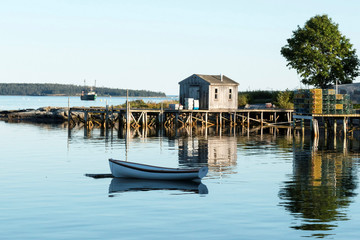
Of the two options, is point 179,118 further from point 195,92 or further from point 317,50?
point 317,50

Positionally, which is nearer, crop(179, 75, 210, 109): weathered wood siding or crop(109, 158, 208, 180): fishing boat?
crop(109, 158, 208, 180): fishing boat

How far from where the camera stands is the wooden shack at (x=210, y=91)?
6656 centimetres

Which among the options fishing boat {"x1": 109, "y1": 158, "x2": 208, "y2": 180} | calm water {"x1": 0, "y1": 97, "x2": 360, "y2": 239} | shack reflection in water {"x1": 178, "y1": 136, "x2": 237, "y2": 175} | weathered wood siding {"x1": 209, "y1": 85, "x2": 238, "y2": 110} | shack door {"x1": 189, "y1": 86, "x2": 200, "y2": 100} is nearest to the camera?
calm water {"x1": 0, "y1": 97, "x2": 360, "y2": 239}

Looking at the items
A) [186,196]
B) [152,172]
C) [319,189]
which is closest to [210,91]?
[152,172]

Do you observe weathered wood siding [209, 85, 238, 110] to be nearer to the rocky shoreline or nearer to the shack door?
the shack door

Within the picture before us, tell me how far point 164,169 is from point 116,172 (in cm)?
289

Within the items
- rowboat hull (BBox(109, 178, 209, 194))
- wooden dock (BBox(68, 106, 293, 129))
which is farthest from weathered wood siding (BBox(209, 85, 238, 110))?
rowboat hull (BBox(109, 178, 209, 194))

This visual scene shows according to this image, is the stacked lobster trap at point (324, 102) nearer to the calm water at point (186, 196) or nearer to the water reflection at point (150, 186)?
the calm water at point (186, 196)

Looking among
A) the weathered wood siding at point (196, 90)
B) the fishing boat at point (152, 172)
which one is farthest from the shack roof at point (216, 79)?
the fishing boat at point (152, 172)

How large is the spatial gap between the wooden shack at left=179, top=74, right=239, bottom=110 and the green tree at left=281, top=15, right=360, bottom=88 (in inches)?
444

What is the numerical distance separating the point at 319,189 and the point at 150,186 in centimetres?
815

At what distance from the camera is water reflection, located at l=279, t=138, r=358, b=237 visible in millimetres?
19547

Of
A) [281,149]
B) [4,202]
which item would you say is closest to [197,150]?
[281,149]

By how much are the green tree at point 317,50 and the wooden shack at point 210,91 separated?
37.0 ft
